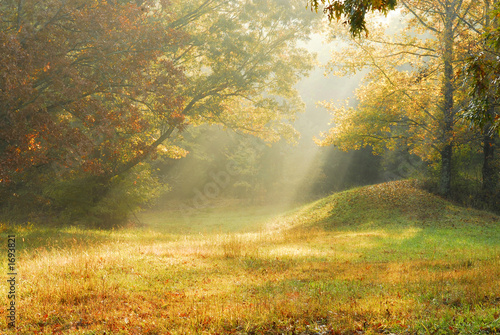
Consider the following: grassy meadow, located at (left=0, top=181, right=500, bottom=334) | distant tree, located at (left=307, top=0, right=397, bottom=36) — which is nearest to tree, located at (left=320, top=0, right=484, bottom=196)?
grassy meadow, located at (left=0, top=181, right=500, bottom=334)

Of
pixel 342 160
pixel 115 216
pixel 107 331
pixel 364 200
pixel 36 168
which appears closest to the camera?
pixel 107 331

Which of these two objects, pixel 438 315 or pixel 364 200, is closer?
pixel 438 315

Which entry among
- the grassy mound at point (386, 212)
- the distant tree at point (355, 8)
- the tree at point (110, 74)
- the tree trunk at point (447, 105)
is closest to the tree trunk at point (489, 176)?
the tree trunk at point (447, 105)

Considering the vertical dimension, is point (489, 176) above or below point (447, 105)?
below

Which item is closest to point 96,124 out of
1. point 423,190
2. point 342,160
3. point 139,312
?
point 139,312

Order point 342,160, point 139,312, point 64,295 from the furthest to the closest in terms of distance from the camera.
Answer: point 342,160, point 64,295, point 139,312

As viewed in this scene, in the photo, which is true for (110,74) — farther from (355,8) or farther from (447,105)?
(447,105)

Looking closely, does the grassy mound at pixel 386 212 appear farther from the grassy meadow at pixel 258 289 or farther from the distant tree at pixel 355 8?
the distant tree at pixel 355 8

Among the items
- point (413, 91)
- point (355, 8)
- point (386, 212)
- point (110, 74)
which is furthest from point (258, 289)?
point (413, 91)

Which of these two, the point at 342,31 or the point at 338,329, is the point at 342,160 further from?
the point at 338,329

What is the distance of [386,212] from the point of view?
19906 millimetres

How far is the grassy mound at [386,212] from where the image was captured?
58.3 feet

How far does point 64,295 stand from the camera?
5664mm

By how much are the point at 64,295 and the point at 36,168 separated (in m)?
13.8
